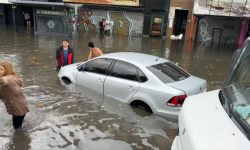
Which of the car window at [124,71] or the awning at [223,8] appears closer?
the car window at [124,71]

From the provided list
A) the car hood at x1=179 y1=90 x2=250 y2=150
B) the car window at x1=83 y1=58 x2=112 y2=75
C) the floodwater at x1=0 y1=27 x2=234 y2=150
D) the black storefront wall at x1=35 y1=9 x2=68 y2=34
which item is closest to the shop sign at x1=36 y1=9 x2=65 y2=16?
the black storefront wall at x1=35 y1=9 x2=68 y2=34

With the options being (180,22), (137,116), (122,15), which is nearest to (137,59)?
(137,116)

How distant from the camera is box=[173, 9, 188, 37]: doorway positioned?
29.3 meters

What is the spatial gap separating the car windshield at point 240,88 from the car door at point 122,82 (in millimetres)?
3760

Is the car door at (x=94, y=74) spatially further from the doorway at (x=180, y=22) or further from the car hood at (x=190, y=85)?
the doorway at (x=180, y=22)

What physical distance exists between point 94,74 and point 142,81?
5.55 ft

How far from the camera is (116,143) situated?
6.31 meters

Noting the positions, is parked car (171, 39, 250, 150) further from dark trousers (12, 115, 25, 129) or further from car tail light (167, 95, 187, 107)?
dark trousers (12, 115, 25, 129)

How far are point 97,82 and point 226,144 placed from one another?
6059 mm

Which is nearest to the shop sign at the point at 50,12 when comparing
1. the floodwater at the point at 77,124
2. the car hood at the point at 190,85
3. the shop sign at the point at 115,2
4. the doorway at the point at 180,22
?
the shop sign at the point at 115,2

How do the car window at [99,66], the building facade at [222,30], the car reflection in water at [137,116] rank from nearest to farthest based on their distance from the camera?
the car reflection in water at [137,116] → the car window at [99,66] → the building facade at [222,30]

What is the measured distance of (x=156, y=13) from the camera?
28.6 m

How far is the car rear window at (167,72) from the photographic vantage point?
A: 7.35 m

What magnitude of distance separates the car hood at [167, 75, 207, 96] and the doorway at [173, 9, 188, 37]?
73.5ft
